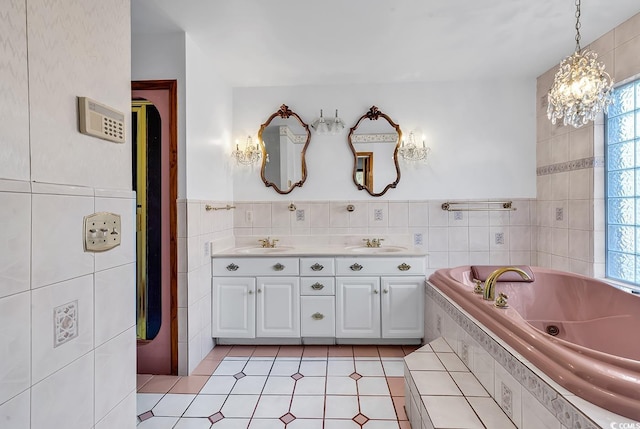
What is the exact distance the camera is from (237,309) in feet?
8.28

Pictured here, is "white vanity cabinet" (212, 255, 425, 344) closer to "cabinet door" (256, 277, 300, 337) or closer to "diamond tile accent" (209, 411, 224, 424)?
"cabinet door" (256, 277, 300, 337)

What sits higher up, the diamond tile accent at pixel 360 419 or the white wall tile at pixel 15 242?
the white wall tile at pixel 15 242

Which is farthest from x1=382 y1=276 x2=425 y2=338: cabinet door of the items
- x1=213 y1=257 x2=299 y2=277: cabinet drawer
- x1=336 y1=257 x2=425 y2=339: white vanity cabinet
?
x1=213 y1=257 x2=299 y2=277: cabinet drawer

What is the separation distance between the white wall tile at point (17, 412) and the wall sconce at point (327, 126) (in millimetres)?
2647

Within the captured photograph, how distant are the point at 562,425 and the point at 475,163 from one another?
238 cm

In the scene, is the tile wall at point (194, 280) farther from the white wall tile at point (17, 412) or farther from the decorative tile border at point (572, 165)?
the decorative tile border at point (572, 165)

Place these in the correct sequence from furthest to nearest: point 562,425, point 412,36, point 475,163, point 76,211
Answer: point 475,163
point 412,36
point 562,425
point 76,211

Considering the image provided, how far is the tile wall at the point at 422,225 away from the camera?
9.60ft

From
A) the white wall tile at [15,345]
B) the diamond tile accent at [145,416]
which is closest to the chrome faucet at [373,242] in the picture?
the diamond tile accent at [145,416]

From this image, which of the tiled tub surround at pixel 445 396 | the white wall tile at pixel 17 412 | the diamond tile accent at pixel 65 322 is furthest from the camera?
the tiled tub surround at pixel 445 396

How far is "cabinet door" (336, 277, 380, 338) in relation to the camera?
2506mm

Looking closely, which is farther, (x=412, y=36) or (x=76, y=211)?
(x=412, y=36)

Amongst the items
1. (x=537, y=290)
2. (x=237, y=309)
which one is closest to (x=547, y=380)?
(x=537, y=290)

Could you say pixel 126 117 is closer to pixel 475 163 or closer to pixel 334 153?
pixel 334 153
